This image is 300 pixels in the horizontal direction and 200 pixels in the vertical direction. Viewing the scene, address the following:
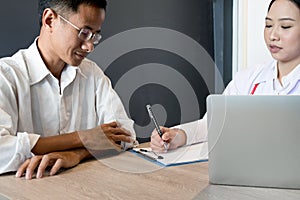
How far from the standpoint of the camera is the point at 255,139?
98cm

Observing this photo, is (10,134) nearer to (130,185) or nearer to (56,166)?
(56,166)

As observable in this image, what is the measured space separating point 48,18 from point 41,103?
32 centimetres

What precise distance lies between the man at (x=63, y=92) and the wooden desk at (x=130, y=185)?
0.12 m

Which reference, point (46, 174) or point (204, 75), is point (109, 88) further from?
point (204, 75)

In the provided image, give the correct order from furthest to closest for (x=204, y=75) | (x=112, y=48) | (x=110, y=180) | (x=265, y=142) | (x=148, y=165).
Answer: (x=204, y=75) → (x=112, y=48) → (x=148, y=165) → (x=110, y=180) → (x=265, y=142)

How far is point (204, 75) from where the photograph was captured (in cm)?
303

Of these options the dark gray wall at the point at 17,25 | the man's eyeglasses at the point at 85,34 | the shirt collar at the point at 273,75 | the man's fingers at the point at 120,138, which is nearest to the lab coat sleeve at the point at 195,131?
the man's fingers at the point at 120,138

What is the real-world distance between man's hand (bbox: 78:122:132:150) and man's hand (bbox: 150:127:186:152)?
113 millimetres

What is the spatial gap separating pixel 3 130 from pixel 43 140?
5.0 inches

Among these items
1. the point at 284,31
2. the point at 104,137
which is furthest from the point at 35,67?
the point at 284,31

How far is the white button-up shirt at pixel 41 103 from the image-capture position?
1189 millimetres

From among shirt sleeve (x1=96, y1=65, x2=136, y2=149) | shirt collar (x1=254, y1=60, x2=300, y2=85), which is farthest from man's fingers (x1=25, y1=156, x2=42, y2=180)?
shirt collar (x1=254, y1=60, x2=300, y2=85)

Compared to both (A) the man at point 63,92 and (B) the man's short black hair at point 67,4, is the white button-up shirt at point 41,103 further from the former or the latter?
(B) the man's short black hair at point 67,4

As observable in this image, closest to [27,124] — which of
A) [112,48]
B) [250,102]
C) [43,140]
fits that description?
[43,140]
